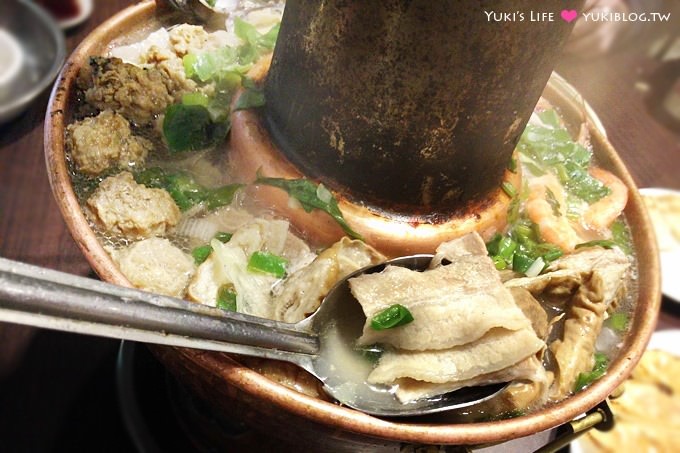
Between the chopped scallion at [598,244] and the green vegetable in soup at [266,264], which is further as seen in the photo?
the chopped scallion at [598,244]

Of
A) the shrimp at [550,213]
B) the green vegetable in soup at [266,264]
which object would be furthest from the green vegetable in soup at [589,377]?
the green vegetable in soup at [266,264]

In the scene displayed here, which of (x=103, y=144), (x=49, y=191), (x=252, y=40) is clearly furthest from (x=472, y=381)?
(x=252, y=40)

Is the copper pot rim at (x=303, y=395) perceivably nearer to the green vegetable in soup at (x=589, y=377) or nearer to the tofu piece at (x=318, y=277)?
the green vegetable in soup at (x=589, y=377)

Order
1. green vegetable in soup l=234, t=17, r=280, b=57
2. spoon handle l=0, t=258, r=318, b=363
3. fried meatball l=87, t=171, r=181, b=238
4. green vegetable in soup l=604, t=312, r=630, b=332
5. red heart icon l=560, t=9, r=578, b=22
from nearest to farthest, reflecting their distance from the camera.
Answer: spoon handle l=0, t=258, r=318, b=363 < red heart icon l=560, t=9, r=578, b=22 < fried meatball l=87, t=171, r=181, b=238 < green vegetable in soup l=604, t=312, r=630, b=332 < green vegetable in soup l=234, t=17, r=280, b=57

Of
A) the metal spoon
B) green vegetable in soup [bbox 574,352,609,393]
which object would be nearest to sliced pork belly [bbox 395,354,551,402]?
the metal spoon

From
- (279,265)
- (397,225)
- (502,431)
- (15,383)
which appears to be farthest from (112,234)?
(502,431)

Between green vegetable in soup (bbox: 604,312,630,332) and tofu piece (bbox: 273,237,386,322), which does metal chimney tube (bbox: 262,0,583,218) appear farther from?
green vegetable in soup (bbox: 604,312,630,332)
